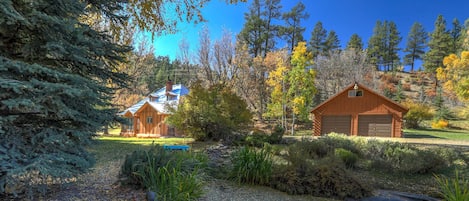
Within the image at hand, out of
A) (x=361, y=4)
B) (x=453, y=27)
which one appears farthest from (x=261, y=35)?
(x=453, y=27)

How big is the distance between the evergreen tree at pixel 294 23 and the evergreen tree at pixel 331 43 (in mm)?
7391

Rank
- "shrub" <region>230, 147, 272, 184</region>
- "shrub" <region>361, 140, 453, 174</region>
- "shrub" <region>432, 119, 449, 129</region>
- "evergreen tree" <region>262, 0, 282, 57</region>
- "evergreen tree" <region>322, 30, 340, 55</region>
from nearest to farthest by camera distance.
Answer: "shrub" <region>230, 147, 272, 184</region>
"shrub" <region>361, 140, 453, 174</region>
"shrub" <region>432, 119, 449, 129</region>
"evergreen tree" <region>262, 0, 282, 57</region>
"evergreen tree" <region>322, 30, 340, 55</region>

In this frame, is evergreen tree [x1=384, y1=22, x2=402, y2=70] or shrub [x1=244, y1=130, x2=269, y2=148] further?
evergreen tree [x1=384, y1=22, x2=402, y2=70]

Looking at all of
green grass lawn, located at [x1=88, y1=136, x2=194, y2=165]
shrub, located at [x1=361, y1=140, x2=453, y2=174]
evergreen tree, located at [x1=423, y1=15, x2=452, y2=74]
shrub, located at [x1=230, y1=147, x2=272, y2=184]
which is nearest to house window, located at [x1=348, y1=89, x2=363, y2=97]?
shrub, located at [x1=361, y1=140, x2=453, y2=174]

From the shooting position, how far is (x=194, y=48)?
23.2 metres

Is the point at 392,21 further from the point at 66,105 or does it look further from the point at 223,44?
the point at 66,105

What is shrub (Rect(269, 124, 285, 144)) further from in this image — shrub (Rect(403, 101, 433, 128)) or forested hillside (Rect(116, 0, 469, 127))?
shrub (Rect(403, 101, 433, 128))

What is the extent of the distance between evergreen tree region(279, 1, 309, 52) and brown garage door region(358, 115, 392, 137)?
13693 millimetres

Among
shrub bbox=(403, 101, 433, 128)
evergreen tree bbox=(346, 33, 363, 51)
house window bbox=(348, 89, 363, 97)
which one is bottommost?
shrub bbox=(403, 101, 433, 128)

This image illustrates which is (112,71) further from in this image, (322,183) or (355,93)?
(355,93)

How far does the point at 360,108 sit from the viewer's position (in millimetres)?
20547

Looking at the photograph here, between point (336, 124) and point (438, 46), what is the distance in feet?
103

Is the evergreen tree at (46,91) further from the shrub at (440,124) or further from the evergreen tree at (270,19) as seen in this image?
the shrub at (440,124)

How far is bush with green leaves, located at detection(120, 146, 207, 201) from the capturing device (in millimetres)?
3254
